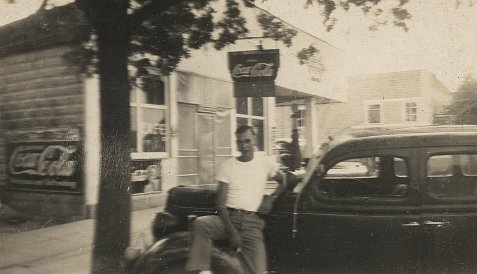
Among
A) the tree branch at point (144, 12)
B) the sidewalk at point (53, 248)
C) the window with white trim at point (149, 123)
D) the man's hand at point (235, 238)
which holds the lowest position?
the sidewalk at point (53, 248)

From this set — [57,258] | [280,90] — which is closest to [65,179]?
[57,258]

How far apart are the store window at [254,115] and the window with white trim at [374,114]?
3571 millimetres

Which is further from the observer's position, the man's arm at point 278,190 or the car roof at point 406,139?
the man's arm at point 278,190

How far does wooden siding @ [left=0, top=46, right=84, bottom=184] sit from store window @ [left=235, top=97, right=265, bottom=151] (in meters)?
6.09

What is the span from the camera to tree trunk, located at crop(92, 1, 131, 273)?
12.5 ft

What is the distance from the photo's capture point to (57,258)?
5.66 m

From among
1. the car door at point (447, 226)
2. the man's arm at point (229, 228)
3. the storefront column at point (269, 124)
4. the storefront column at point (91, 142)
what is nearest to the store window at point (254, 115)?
the storefront column at point (269, 124)

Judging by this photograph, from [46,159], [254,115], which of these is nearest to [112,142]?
[46,159]

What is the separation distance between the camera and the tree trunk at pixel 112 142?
3.82m

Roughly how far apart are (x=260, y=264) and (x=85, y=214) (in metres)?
5.63

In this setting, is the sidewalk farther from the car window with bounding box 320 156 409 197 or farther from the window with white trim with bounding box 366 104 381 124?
the window with white trim with bounding box 366 104 381 124

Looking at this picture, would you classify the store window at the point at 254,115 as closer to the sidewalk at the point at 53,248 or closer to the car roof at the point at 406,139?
the sidewalk at the point at 53,248

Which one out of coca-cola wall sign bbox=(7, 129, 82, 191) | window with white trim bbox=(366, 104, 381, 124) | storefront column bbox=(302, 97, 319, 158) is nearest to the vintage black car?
coca-cola wall sign bbox=(7, 129, 82, 191)

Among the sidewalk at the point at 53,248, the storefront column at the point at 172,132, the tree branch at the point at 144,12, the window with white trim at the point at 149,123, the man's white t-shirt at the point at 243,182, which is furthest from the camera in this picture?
the storefront column at the point at 172,132
